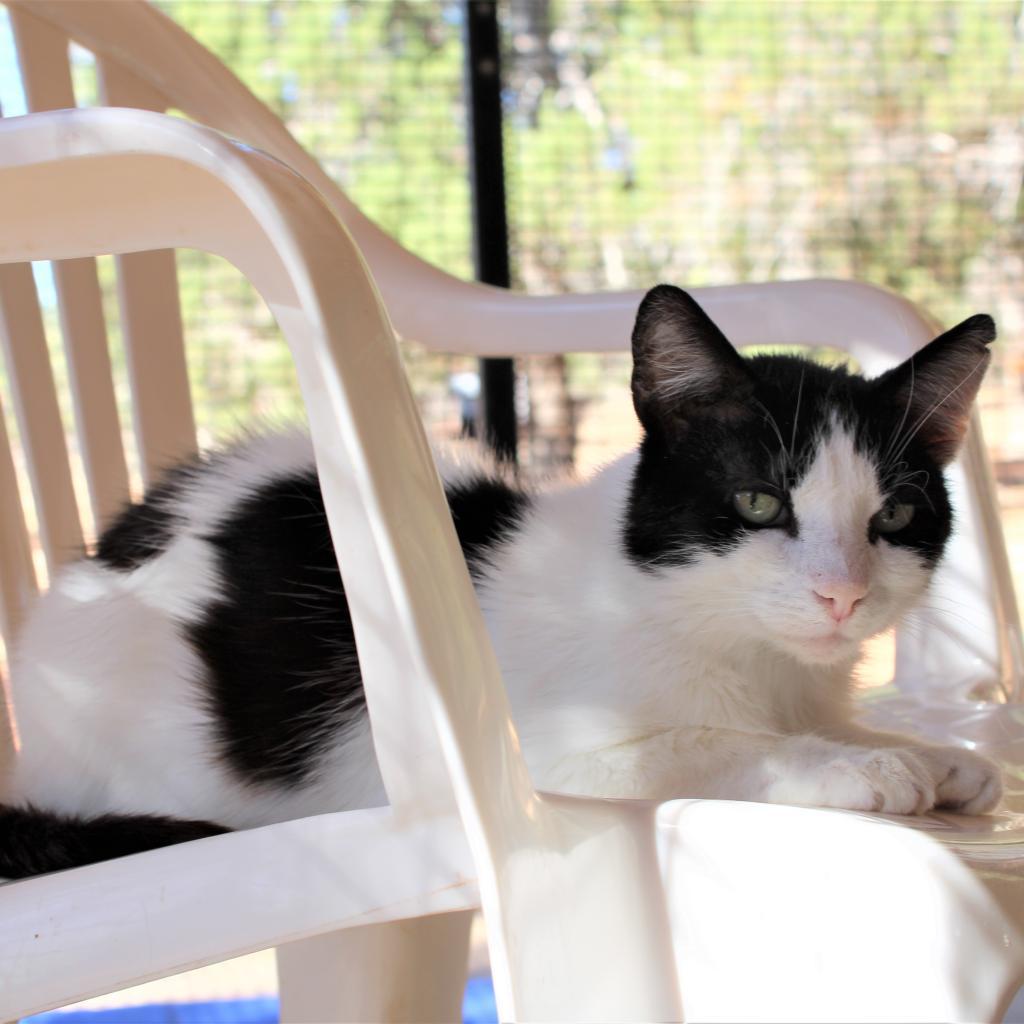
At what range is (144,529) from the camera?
3.33 feet

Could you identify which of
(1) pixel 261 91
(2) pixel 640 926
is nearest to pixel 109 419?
(2) pixel 640 926

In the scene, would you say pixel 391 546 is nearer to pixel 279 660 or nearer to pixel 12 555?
pixel 279 660

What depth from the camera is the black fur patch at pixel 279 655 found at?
90 centimetres

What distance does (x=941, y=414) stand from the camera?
96 centimetres

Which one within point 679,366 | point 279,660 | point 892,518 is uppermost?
point 679,366

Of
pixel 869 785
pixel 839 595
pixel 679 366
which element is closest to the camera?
pixel 869 785

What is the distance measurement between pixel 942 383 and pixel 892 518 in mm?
132

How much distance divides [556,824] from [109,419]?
2.70ft

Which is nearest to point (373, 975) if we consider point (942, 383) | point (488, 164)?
point (942, 383)

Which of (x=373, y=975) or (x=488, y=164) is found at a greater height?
(x=488, y=164)

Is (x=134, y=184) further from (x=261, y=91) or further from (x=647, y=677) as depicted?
(x=261, y=91)

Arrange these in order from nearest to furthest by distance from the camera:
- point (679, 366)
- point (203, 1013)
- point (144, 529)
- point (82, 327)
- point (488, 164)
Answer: point (679, 366) < point (144, 529) < point (82, 327) < point (203, 1013) < point (488, 164)

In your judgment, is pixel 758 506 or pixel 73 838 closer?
pixel 73 838

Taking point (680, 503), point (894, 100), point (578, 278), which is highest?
point (894, 100)
